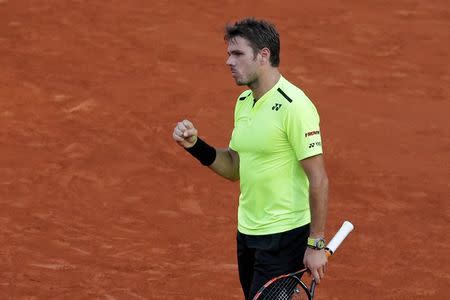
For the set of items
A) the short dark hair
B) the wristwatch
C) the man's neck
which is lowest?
the wristwatch

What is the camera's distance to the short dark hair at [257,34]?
224 inches

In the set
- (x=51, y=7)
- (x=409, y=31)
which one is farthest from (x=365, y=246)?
(x=51, y=7)

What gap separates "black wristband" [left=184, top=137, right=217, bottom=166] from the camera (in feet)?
19.9

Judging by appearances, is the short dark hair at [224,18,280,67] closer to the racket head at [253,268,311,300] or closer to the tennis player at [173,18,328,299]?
the tennis player at [173,18,328,299]

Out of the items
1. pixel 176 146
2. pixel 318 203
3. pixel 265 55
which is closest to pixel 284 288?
pixel 318 203

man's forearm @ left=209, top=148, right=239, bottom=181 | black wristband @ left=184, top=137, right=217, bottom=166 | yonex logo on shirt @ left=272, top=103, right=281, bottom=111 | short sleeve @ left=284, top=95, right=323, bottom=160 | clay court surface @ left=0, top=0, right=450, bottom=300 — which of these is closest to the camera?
short sleeve @ left=284, top=95, right=323, bottom=160

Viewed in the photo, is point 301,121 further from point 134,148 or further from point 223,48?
point 223,48

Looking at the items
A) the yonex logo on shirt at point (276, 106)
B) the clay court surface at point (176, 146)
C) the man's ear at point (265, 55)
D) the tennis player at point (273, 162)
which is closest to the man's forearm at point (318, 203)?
the tennis player at point (273, 162)

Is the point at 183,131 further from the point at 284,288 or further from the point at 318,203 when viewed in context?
the point at 284,288

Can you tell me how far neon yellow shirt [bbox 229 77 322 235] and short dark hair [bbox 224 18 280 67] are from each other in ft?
0.67

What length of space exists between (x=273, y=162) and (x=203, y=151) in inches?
21.7

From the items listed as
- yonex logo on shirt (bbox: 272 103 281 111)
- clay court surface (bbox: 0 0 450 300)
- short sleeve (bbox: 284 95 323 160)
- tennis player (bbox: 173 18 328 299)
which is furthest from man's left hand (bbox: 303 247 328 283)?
clay court surface (bbox: 0 0 450 300)

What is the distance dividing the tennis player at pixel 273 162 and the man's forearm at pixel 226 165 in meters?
0.23

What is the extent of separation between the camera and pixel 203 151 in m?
6.10
